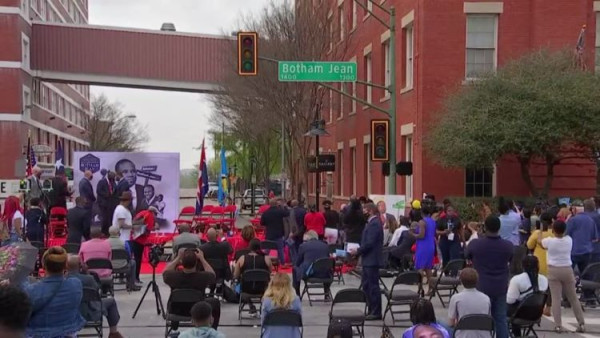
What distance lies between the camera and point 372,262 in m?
11.9

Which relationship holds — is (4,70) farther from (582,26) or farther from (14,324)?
(14,324)

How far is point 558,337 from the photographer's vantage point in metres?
11.0

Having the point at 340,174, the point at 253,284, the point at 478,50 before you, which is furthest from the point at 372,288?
the point at 340,174

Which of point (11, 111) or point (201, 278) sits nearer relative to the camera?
point (201, 278)

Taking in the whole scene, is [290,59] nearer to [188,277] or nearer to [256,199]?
[188,277]

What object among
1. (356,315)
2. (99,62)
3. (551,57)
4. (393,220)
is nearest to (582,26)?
(551,57)

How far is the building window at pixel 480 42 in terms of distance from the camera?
25.2 meters

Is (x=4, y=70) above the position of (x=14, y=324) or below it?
above

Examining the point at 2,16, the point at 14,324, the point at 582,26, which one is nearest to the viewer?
the point at 14,324

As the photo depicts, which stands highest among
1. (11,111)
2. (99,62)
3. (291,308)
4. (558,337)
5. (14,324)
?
(99,62)

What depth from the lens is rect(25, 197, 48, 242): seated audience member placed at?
17453 millimetres

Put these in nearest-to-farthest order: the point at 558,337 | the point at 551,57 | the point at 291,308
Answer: the point at 291,308, the point at 558,337, the point at 551,57

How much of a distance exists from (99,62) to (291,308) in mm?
39741

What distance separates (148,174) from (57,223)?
3173 millimetres
